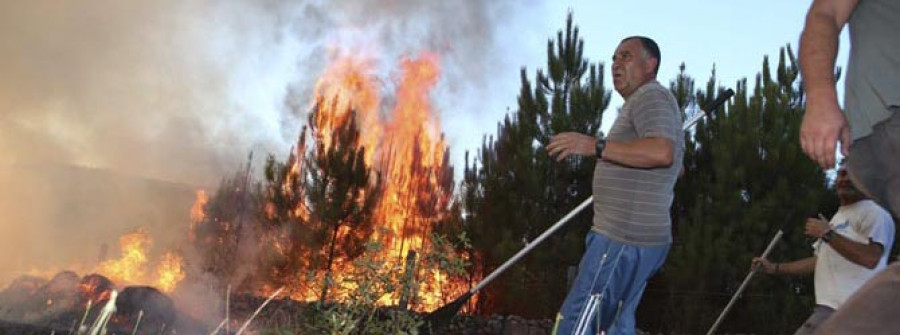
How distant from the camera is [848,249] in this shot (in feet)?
11.6

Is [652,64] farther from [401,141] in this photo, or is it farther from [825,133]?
[401,141]

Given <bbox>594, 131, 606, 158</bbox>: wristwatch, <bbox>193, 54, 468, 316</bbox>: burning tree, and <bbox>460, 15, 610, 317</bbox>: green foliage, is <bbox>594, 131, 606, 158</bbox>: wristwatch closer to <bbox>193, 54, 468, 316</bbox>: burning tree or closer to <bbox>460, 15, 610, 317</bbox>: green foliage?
<bbox>460, 15, 610, 317</bbox>: green foliage

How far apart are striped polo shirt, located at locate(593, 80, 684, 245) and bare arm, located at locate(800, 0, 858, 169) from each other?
1407mm

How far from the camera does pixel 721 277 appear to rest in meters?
10.0

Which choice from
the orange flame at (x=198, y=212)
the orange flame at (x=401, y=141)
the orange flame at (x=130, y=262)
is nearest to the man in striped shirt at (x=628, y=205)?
the orange flame at (x=401, y=141)

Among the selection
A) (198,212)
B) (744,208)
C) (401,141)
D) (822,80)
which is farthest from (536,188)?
(198,212)

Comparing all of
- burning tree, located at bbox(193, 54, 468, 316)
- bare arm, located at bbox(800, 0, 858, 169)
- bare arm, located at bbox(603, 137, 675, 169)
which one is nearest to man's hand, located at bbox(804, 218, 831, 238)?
bare arm, located at bbox(603, 137, 675, 169)

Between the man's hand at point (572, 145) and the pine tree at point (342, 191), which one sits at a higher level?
the pine tree at point (342, 191)

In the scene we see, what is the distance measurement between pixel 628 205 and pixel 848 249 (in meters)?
1.38

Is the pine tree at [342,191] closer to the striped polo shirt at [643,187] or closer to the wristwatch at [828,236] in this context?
the wristwatch at [828,236]

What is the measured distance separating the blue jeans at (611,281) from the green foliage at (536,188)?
793 centimetres

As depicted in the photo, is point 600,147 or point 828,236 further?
point 828,236

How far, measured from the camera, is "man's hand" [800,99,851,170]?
1.38 meters

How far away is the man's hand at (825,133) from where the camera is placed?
138 cm
